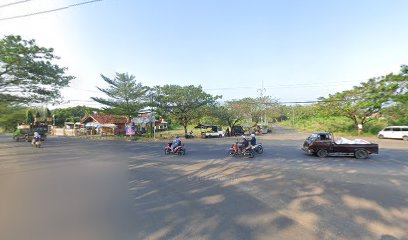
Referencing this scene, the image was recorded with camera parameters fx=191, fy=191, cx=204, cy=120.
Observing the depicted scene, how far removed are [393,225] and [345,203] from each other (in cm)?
113

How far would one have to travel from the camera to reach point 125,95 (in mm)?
27891

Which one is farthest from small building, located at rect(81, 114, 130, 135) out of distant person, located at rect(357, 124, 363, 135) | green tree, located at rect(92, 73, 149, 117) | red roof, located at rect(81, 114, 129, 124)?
distant person, located at rect(357, 124, 363, 135)

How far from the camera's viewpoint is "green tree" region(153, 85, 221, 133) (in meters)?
27.1

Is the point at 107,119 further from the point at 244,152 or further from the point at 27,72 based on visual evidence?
the point at 244,152

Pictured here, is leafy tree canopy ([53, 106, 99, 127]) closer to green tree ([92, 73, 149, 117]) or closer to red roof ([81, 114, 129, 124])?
red roof ([81, 114, 129, 124])

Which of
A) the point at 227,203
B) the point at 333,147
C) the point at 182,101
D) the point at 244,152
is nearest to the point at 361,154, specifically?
the point at 333,147

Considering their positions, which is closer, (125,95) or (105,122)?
(125,95)

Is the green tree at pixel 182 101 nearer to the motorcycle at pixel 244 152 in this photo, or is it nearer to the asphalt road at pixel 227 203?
the motorcycle at pixel 244 152

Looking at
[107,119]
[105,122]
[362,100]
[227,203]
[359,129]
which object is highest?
[362,100]

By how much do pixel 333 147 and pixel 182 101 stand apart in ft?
64.7

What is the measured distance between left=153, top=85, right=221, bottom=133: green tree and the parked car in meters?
18.1

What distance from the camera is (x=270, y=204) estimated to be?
5.01 meters

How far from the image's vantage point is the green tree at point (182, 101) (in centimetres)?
2711

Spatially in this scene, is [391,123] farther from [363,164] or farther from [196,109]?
[196,109]
